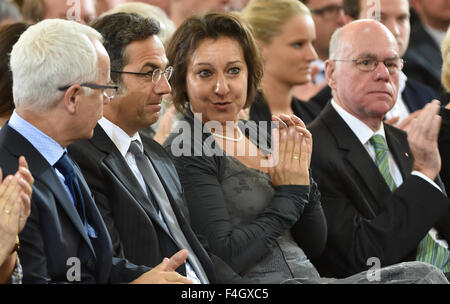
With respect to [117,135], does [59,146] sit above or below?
above

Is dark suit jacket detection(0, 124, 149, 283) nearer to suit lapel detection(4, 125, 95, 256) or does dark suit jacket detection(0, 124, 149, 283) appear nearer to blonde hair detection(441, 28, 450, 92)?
suit lapel detection(4, 125, 95, 256)

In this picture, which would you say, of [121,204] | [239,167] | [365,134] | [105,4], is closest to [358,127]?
[365,134]

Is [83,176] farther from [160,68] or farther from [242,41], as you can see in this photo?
[242,41]

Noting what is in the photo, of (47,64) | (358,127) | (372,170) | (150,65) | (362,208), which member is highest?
(47,64)

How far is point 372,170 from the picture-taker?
2.84 metres

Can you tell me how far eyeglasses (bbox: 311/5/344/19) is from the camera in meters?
4.41

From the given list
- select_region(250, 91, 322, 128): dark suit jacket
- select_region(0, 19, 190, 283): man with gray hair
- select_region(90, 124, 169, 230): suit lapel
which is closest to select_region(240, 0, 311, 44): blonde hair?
select_region(250, 91, 322, 128): dark suit jacket

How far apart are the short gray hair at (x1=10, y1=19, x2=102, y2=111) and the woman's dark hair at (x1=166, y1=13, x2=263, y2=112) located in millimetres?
768

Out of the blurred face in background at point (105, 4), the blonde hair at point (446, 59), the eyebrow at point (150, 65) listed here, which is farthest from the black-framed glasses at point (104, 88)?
the blurred face in background at point (105, 4)

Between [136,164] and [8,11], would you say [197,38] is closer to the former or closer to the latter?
[136,164]

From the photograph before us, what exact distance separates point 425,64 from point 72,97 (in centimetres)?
300
